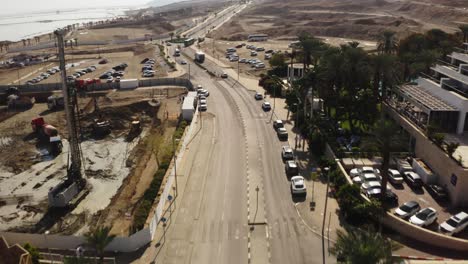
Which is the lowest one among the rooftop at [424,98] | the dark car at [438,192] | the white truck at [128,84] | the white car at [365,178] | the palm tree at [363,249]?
the dark car at [438,192]

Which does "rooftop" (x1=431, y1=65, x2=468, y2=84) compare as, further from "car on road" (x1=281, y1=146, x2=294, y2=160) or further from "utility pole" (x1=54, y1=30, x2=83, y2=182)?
"utility pole" (x1=54, y1=30, x2=83, y2=182)

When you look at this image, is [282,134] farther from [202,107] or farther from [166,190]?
[166,190]

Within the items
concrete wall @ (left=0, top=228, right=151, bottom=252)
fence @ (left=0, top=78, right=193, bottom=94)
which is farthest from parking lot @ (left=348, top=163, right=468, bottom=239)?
fence @ (left=0, top=78, right=193, bottom=94)

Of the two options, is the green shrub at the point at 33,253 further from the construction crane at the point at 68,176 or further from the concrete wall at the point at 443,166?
the concrete wall at the point at 443,166

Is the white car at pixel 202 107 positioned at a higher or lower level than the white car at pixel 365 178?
higher

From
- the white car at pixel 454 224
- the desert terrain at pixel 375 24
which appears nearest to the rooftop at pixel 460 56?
the white car at pixel 454 224

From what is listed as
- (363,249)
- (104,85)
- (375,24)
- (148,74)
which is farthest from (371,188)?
(375,24)

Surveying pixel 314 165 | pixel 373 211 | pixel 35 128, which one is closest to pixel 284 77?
pixel 314 165
